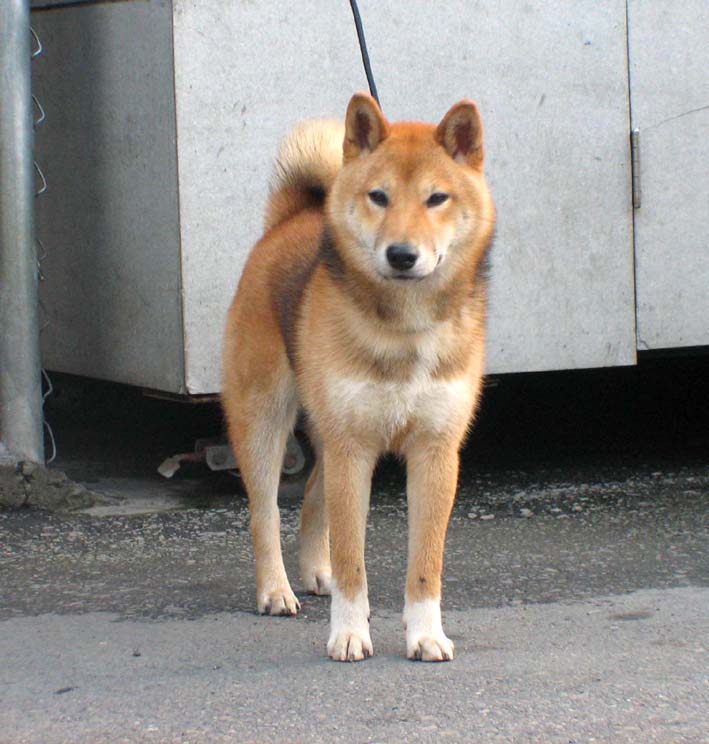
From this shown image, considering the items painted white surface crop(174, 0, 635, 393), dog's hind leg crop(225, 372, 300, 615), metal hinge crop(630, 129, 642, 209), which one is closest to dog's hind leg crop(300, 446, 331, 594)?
dog's hind leg crop(225, 372, 300, 615)

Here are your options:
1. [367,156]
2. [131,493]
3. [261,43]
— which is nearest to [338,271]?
[367,156]

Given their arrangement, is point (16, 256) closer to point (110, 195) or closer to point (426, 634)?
point (110, 195)

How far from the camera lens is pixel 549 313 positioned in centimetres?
575

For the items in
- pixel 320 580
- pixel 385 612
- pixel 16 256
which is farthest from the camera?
pixel 16 256

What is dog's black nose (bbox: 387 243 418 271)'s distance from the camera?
3297mm

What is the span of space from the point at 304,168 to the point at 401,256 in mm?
1193

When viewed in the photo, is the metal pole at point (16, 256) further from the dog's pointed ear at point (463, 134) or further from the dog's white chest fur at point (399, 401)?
the dog's pointed ear at point (463, 134)

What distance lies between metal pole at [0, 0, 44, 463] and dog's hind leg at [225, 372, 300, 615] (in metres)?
1.53

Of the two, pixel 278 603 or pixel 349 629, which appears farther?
pixel 278 603

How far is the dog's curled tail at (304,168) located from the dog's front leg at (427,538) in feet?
4.14

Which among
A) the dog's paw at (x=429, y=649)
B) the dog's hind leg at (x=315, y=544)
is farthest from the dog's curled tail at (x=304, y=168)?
the dog's paw at (x=429, y=649)

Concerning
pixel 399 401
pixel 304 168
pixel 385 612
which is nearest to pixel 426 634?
pixel 385 612

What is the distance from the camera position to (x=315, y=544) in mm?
4242

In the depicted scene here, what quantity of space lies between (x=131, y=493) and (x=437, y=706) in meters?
2.89
